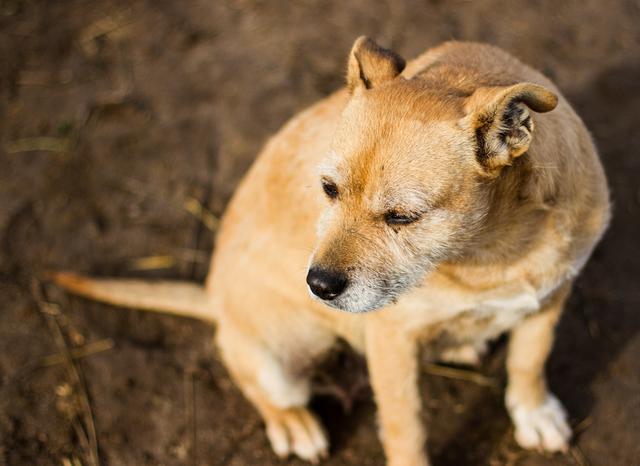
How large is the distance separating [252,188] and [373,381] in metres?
1.28

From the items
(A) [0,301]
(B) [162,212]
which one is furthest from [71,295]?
(B) [162,212]

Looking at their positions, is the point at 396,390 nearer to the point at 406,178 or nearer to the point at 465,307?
the point at 465,307

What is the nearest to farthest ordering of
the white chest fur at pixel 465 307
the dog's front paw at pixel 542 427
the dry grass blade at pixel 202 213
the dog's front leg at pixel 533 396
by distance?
the white chest fur at pixel 465 307, the dog's front leg at pixel 533 396, the dog's front paw at pixel 542 427, the dry grass blade at pixel 202 213

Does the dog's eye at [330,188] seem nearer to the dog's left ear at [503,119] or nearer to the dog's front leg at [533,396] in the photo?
the dog's left ear at [503,119]

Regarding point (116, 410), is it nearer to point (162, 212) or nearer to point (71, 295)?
point (71, 295)

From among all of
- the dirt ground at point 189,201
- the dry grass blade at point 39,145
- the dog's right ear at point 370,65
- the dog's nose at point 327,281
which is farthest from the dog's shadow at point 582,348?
the dry grass blade at point 39,145

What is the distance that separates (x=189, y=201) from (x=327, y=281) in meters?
2.77

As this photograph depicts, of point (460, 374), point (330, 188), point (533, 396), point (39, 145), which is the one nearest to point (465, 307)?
point (330, 188)

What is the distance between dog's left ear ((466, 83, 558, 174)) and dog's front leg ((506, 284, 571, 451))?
52.7 inches

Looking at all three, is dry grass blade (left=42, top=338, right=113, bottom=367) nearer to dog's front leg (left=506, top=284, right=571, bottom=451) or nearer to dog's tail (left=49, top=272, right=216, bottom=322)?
dog's tail (left=49, top=272, right=216, bottom=322)

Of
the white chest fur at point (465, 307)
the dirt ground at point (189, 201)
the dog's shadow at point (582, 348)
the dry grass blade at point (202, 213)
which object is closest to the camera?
the white chest fur at point (465, 307)

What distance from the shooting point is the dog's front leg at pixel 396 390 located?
327cm

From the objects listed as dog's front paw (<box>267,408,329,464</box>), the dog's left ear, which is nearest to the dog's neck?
the dog's left ear

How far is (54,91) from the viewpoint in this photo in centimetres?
602
